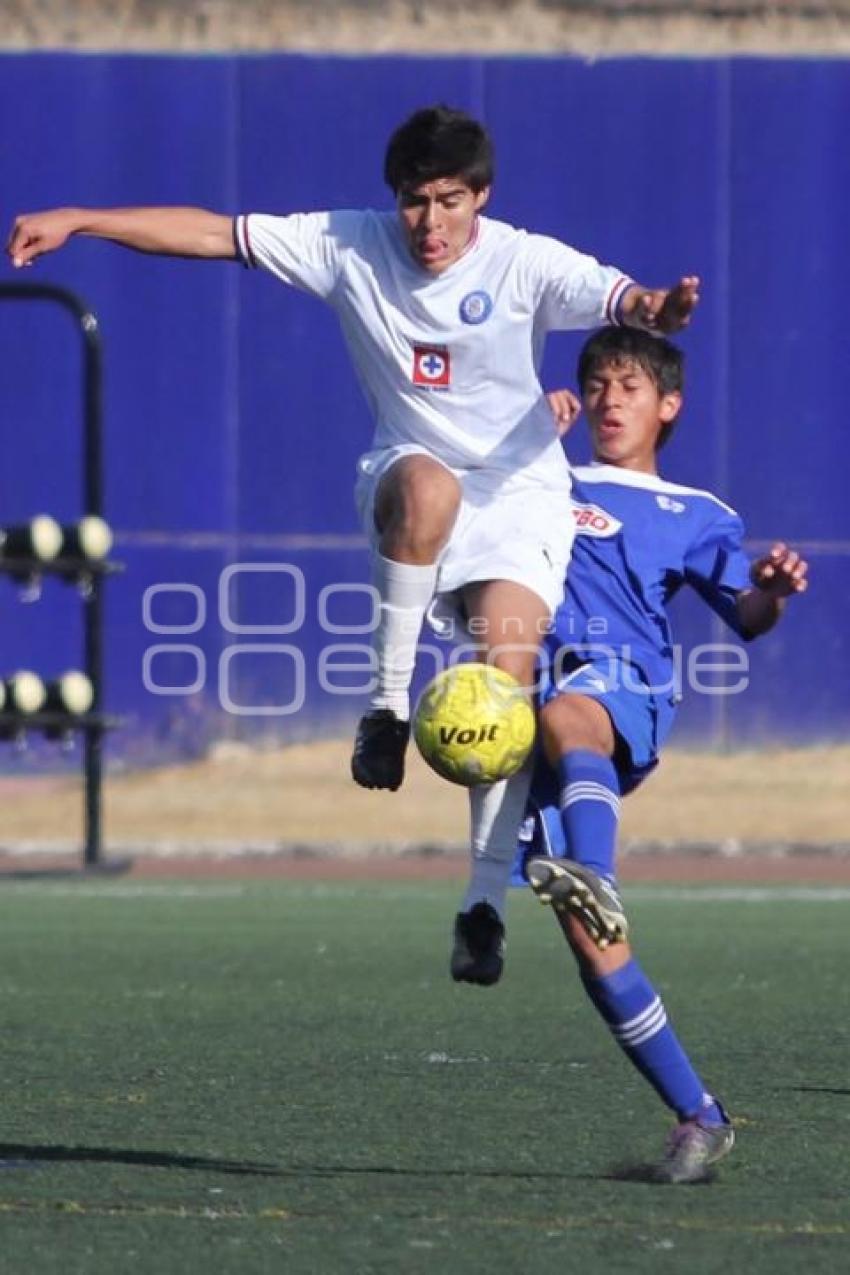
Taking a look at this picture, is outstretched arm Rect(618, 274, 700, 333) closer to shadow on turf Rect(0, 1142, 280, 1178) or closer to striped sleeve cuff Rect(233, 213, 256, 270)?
striped sleeve cuff Rect(233, 213, 256, 270)

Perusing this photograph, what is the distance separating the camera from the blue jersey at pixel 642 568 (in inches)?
261

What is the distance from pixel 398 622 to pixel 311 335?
11.1 metres

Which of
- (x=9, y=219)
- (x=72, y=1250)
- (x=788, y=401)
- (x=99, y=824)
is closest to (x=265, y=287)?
(x=9, y=219)

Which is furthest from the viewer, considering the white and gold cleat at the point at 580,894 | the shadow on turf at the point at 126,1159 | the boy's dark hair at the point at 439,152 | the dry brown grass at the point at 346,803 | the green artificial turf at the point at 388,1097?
the dry brown grass at the point at 346,803

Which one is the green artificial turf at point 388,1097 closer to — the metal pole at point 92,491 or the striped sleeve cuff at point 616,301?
the metal pole at point 92,491

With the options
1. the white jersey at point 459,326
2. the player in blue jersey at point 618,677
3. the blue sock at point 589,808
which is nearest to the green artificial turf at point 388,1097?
the player in blue jersey at point 618,677

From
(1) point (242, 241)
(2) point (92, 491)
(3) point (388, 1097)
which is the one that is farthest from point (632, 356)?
(2) point (92, 491)

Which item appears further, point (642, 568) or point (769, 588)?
point (642, 568)

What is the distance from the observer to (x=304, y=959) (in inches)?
439

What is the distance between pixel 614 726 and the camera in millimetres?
6496

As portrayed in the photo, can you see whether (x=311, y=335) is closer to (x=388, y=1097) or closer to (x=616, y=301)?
(x=388, y=1097)

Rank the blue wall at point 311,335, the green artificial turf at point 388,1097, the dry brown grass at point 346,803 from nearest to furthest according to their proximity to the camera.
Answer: the green artificial turf at point 388,1097 < the dry brown grass at point 346,803 < the blue wall at point 311,335

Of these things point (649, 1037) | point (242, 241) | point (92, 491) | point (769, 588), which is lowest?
point (649, 1037)

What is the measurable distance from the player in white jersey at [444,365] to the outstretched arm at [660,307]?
0.45ft
